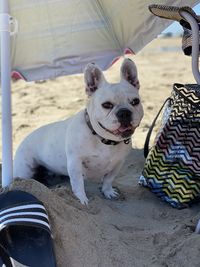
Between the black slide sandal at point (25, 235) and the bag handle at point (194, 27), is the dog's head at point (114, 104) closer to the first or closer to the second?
the bag handle at point (194, 27)

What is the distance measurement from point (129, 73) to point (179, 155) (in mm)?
457

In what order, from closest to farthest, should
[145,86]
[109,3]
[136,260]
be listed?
[136,260]
[109,3]
[145,86]

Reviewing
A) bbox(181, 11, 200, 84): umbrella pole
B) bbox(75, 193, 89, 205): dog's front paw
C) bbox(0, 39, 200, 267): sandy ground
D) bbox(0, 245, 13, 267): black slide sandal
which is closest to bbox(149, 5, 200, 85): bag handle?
bbox(181, 11, 200, 84): umbrella pole

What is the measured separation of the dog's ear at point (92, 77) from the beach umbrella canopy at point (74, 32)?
0.52 m

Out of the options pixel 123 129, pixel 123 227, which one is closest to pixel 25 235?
pixel 123 227

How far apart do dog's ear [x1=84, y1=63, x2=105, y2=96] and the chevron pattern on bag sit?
415 millimetres

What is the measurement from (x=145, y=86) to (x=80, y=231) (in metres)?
4.86

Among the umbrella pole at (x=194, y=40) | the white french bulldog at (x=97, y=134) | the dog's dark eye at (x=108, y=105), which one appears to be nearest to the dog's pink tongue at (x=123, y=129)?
the white french bulldog at (x=97, y=134)

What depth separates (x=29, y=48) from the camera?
10.4ft

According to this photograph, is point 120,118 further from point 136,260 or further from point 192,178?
point 136,260

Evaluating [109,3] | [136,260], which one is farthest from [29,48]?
[136,260]

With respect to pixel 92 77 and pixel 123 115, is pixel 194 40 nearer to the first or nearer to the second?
pixel 123 115

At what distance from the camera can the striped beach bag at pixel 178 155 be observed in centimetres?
258

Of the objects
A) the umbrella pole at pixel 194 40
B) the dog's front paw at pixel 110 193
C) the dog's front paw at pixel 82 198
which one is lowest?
the dog's front paw at pixel 110 193
